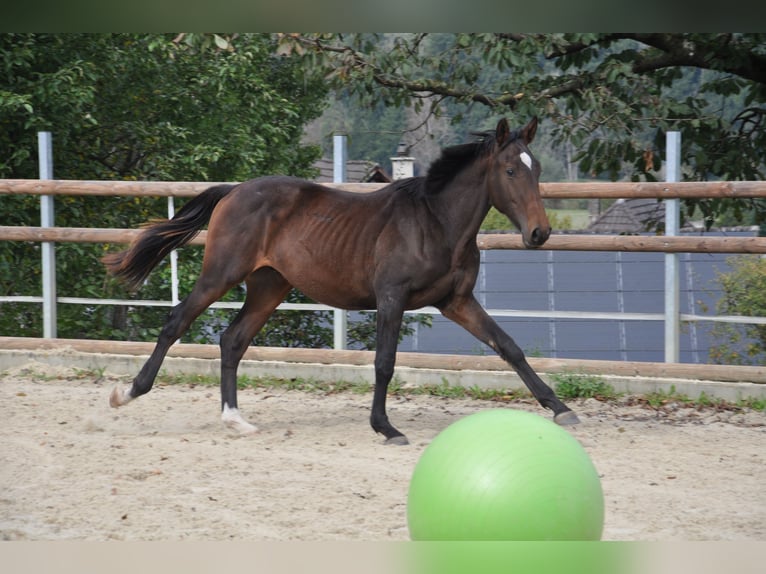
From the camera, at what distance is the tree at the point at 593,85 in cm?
846

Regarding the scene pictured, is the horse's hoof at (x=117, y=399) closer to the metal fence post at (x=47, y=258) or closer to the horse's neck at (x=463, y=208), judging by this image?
the horse's neck at (x=463, y=208)

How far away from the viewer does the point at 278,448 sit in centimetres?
544

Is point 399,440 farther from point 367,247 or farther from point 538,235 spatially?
point 538,235

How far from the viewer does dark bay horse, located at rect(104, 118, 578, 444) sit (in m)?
5.60

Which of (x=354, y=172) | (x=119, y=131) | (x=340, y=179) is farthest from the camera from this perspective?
(x=354, y=172)

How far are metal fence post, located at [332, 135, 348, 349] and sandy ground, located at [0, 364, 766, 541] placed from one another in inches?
26.3

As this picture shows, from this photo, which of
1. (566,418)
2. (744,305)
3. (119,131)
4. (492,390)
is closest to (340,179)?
(492,390)

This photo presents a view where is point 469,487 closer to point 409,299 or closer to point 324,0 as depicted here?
point 324,0

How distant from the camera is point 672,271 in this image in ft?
23.1

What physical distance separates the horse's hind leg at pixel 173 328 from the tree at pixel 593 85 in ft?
9.46

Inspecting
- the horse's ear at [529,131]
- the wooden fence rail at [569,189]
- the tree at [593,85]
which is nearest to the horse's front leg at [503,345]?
the horse's ear at [529,131]

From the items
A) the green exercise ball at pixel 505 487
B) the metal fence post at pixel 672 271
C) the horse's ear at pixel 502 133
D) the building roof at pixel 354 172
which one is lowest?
the green exercise ball at pixel 505 487

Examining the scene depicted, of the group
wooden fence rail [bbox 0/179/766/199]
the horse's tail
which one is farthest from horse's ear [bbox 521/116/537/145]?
the horse's tail

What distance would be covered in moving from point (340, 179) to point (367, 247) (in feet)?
6.71
